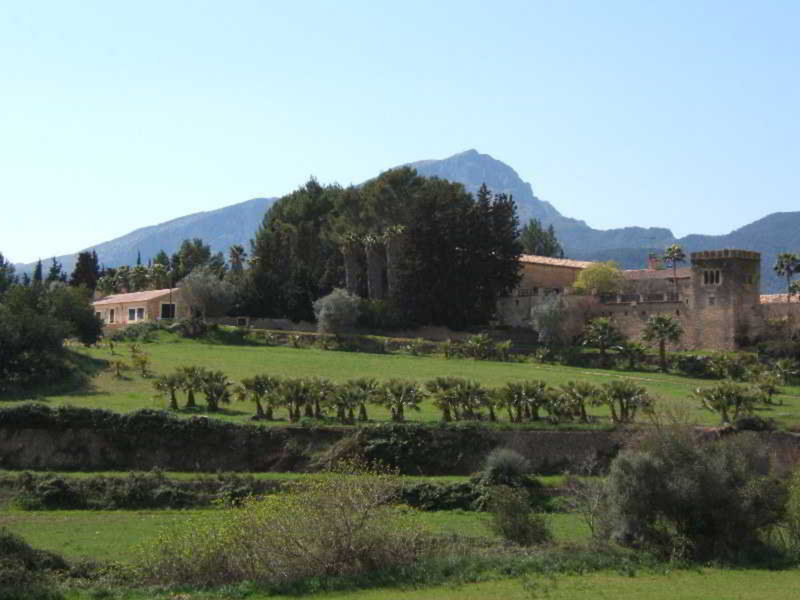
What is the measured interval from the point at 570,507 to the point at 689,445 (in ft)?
23.0

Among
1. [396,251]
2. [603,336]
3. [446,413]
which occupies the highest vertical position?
[396,251]

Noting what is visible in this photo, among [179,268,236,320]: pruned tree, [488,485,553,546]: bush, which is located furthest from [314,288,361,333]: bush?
[488,485,553,546]: bush

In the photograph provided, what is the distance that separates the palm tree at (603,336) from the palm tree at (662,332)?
1810 millimetres

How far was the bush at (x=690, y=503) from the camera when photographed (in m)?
27.5

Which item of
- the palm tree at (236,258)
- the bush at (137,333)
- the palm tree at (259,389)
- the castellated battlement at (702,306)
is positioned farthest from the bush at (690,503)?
the palm tree at (236,258)

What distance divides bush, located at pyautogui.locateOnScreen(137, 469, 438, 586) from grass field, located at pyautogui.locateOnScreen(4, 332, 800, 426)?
17653mm

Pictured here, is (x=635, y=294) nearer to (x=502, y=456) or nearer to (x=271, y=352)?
(x=271, y=352)

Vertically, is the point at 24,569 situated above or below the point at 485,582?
above

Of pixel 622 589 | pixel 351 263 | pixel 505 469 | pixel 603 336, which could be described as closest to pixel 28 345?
pixel 505 469

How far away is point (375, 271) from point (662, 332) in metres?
23.3

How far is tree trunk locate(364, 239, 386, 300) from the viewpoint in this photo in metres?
75.8

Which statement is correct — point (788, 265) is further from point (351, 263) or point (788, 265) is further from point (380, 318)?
point (351, 263)

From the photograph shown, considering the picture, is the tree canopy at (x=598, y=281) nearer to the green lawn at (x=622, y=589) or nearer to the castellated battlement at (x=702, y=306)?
the castellated battlement at (x=702, y=306)

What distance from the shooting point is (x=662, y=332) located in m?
60.7
